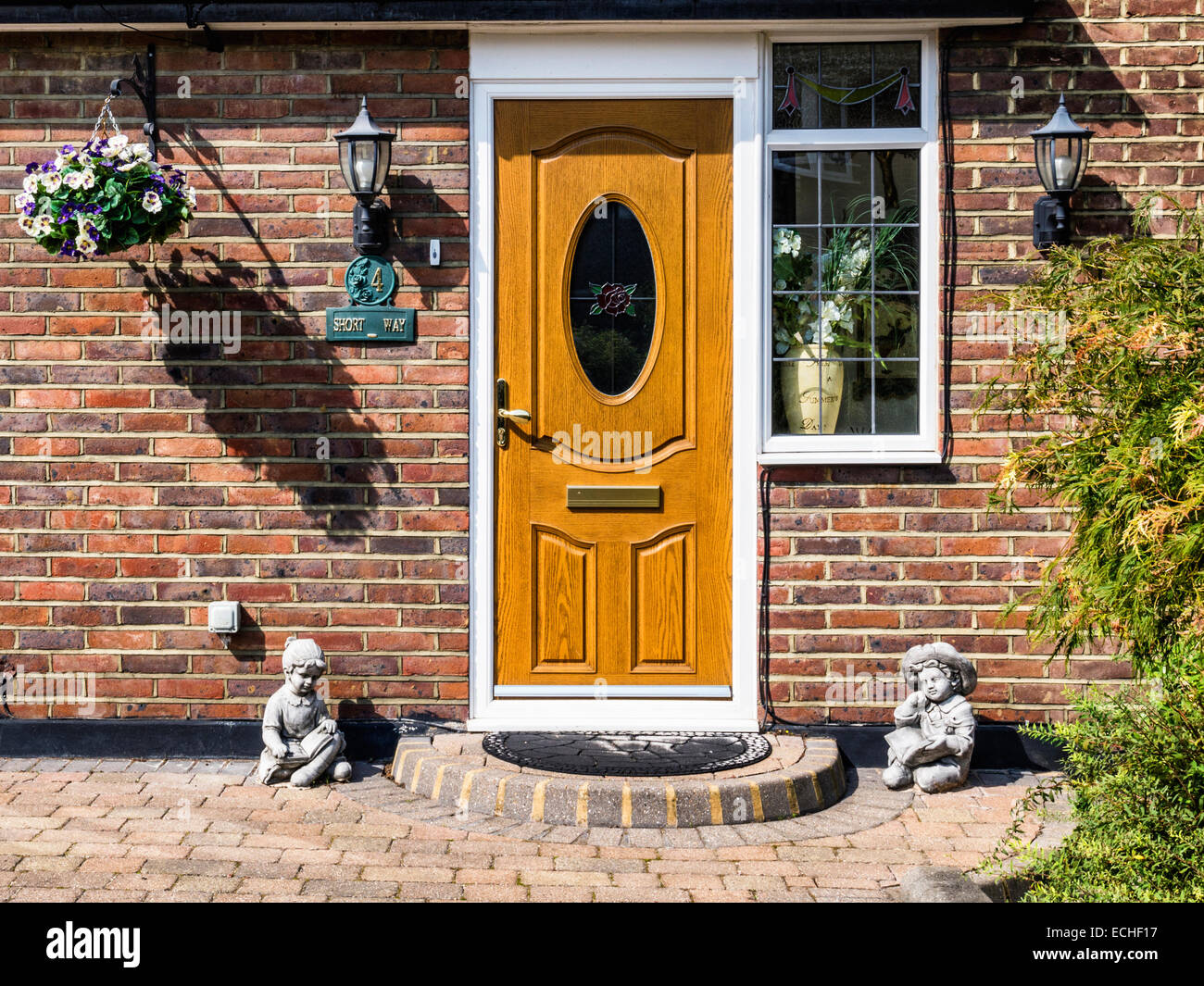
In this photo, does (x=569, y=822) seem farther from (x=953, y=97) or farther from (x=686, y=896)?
(x=953, y=97)

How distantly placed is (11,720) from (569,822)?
8.83 feet

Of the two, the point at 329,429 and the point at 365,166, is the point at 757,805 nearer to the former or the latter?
the point at 329,429

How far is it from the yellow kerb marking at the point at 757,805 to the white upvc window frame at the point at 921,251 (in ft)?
4.84

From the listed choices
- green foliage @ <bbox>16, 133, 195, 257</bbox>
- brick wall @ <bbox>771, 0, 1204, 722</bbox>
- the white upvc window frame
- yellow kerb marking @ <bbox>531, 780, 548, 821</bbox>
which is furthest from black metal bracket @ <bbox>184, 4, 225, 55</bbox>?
yellow kerb marking @ <bbox>531, 780, 548, 821</bbox>

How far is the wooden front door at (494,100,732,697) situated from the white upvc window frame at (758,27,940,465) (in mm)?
184

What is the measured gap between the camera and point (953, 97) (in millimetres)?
5527

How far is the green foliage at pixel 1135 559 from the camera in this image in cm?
355

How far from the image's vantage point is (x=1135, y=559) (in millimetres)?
Result: 3705

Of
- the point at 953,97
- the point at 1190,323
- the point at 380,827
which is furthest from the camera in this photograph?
the point at 953,97

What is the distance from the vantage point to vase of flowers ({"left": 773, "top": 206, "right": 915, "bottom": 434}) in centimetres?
562

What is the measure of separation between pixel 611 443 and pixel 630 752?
139 cm

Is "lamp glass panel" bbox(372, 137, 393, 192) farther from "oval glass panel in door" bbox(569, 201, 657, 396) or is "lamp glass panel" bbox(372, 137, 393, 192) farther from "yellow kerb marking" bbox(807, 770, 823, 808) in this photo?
"yellow kerb marking" bbox(807, 770, 823, 808)

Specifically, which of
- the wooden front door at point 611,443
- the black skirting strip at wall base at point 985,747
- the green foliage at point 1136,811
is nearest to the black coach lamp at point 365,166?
the wooden front door at point 611,443

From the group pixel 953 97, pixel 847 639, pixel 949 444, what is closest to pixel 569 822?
pixel 847 639
